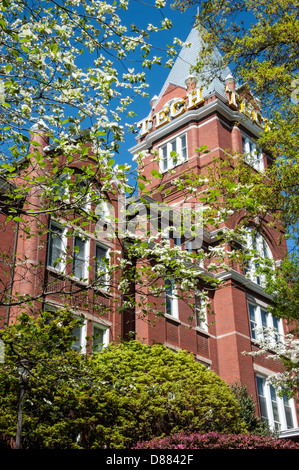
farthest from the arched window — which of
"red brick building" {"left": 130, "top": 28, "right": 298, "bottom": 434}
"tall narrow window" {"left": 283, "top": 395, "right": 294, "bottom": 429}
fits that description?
"tall narrow window" {"left": 283, "top": 395, "right": 294, "bottom": 429}

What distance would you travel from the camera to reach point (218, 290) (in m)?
28.1

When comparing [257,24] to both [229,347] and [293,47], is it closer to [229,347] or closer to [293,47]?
[293,47]

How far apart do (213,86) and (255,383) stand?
19.6 meters

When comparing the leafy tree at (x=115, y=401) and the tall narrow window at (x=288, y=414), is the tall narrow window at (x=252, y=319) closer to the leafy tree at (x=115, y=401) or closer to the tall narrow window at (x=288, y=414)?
the tall narrow window at (x=288, y=414)

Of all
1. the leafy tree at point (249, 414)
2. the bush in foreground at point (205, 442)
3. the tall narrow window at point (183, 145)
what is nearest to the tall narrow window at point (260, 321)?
the leafy tree at point (249, 414)

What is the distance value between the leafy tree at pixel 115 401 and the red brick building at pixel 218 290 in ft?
5.70

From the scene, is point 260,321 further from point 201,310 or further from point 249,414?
point 201,310

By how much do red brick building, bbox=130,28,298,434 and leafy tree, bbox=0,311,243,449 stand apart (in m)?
1.74

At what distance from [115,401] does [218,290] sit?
537 inches

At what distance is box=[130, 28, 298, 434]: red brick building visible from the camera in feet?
81.7

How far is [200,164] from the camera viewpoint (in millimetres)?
32375

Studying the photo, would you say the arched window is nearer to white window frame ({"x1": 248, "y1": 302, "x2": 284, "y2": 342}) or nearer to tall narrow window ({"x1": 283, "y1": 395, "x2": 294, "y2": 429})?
white window frame ({"x1": 248, "y1": 302, "x2": 284, "y2": 342})
